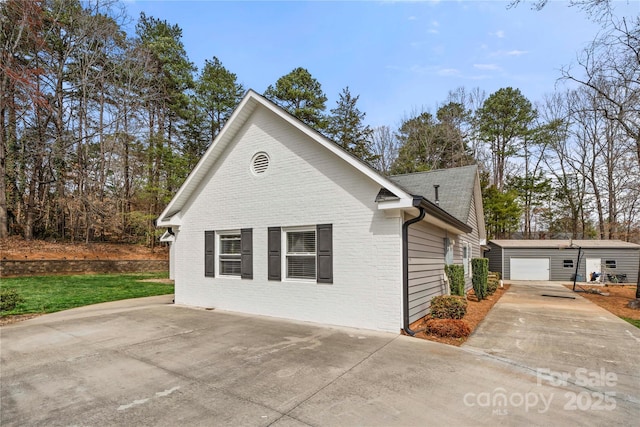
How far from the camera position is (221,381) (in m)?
4.01

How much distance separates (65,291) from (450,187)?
1494 cm

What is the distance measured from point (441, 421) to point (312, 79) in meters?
25.9

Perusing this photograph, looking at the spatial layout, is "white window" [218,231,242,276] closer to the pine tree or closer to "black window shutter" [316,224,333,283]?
"black window shutter" [316,224,333,283]

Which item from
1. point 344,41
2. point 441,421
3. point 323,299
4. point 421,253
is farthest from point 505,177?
point 441,421

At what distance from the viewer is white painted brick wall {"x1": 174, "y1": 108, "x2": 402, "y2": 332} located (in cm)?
649

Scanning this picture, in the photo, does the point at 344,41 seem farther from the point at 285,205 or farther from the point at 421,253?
the point at 421,253

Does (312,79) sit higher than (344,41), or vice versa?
(312,79)

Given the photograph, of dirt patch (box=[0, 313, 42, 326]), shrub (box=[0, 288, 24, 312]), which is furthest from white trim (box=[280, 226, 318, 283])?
shrub (box=[0, 288, 24, 312])

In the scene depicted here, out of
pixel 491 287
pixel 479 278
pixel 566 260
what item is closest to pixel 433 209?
pixel 479 278

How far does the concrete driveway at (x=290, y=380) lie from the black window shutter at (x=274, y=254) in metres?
1.53

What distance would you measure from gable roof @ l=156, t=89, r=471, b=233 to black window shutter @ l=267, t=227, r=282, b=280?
7.96 ft

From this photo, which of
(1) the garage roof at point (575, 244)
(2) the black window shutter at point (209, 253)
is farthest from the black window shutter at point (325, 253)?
(1) the garage roof at point (575, 244)

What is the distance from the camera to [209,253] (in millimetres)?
9156

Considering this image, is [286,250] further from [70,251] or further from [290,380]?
[70,251]
